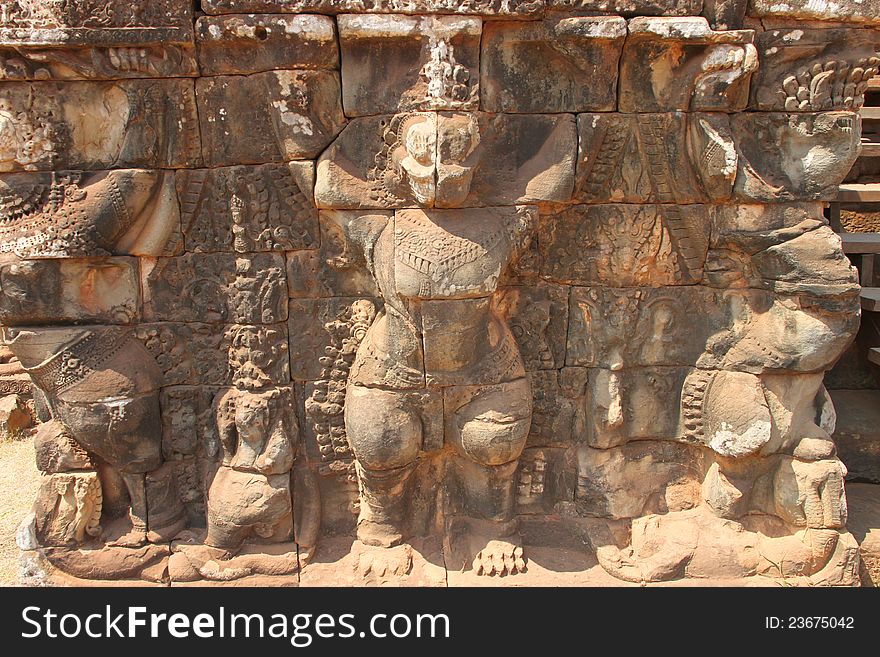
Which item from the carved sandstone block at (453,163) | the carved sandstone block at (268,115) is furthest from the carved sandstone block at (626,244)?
the carved sandstone block at (268,115)

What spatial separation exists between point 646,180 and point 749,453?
162 centimetres

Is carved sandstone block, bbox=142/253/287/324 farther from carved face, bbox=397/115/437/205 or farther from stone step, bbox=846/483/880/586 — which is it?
stone step, bbox=846/483/880/586

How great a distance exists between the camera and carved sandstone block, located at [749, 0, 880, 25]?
3168 millimetres

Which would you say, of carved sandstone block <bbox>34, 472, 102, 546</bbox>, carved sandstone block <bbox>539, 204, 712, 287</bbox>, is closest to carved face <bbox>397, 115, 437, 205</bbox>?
carved sandstone block <bbox>539, 204, 712, 287</bbox>

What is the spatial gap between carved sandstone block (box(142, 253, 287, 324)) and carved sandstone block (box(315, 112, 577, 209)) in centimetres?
53

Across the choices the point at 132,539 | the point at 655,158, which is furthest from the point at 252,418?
the point at 655,158

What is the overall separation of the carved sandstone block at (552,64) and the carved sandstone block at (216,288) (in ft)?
4.89

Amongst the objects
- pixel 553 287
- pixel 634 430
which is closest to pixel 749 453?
pixel 634 430

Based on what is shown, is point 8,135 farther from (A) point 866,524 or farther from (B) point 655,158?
(A) point 866,524

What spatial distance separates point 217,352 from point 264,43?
1677 mm

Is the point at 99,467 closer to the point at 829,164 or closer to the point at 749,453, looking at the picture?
the point at 749,453

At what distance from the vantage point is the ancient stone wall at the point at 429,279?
3.21 meters

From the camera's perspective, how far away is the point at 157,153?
135 inches

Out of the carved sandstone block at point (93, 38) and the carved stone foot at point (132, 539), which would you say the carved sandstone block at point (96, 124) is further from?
the carved stone foot at point (132, 539)
